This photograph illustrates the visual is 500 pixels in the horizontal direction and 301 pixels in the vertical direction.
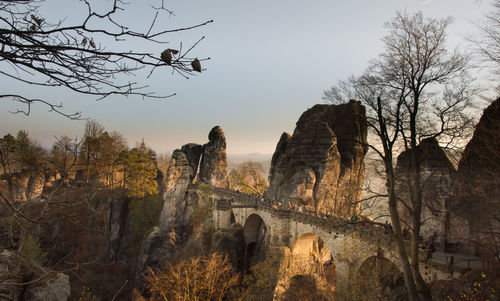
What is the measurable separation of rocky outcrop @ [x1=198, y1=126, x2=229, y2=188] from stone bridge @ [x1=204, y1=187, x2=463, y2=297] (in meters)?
7.83

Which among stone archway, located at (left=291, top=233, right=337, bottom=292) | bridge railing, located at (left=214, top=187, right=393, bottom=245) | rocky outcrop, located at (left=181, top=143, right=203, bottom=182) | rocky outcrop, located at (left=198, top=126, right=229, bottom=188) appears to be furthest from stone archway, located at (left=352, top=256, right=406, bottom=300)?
rocky outcrop, located at (left=181, top=143, right=203, bottom=182)

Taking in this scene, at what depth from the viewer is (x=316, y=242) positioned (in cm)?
2475

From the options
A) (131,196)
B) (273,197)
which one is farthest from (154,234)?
(273,197)

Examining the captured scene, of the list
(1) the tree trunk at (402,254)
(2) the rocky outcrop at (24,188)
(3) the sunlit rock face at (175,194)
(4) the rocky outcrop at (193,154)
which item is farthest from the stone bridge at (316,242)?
(4) the rocky outcrop at (193,154)

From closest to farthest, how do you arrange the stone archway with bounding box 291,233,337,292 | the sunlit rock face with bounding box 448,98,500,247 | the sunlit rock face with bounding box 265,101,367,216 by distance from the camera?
1. the sunlit rock face with bounding box 448,98,500,247
2. the stone archway with bounding box 291,233,337,292
3. the sunlit rock face with bounding box 265,101,367,216

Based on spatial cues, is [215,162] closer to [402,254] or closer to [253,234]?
[253,234]

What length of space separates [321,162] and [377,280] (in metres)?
13.9

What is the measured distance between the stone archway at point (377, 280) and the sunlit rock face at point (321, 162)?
27.1 feet

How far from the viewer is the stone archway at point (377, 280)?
13955 millimetres

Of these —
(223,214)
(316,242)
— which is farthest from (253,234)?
(316,242)

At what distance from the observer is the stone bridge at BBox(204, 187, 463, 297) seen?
47.6ft

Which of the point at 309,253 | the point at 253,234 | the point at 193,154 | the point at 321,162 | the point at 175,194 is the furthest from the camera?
the point at 193,154

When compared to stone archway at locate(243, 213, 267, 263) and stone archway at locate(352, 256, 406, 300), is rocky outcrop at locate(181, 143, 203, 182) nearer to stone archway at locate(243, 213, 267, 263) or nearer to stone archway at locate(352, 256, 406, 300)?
stone archway at locate(243, 213, 267, 263)

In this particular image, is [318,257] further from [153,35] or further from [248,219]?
[153,35]
